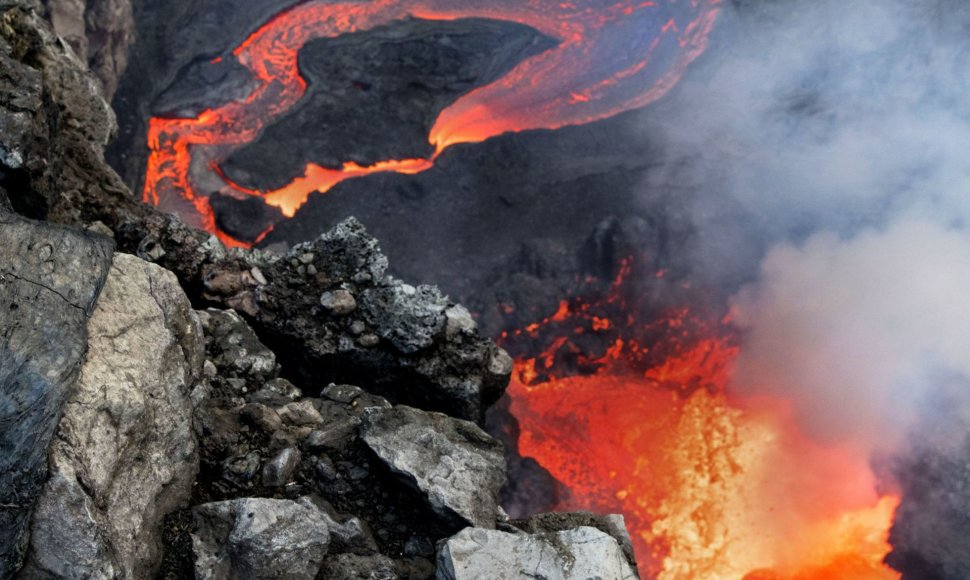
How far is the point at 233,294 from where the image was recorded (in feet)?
15.5

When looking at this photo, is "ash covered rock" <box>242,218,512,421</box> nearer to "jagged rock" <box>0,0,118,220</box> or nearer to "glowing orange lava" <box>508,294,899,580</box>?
"jagged rock" <box>0,0,118,220</box>

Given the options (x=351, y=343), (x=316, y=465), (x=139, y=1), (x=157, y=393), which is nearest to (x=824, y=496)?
(x=351, y=343)

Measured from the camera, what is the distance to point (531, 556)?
3162 mm

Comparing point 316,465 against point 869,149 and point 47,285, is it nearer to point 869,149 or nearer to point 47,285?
point 47,285

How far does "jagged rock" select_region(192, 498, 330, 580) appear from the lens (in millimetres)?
2994

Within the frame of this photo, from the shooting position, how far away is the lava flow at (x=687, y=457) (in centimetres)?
724

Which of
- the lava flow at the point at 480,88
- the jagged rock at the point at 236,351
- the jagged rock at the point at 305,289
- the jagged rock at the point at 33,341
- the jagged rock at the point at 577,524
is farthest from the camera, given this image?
the lava flow at the point at 480,88

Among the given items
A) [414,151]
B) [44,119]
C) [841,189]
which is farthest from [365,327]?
[841,189]

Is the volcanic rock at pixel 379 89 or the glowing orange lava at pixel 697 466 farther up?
the volcanic rock at pixel 379 89

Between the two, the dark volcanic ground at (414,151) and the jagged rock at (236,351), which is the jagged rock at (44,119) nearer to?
the jagged rock at (236,351)

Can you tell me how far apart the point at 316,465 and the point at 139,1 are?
36.2ft

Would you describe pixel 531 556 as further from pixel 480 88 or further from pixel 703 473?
pixel 480 88

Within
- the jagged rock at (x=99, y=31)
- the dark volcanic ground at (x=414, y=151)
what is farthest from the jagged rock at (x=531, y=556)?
the jagged rock at (x=99, y=31)

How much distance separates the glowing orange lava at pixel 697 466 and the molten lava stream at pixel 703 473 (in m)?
0.01
